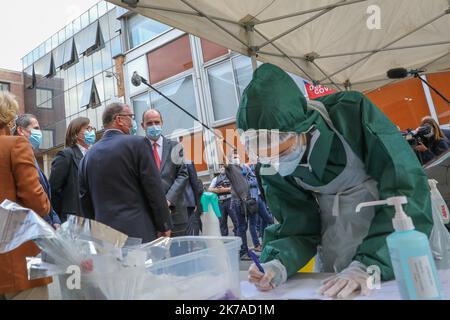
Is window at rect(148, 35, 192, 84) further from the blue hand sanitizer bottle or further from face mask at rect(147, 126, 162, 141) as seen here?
the blue hand sanitizer bottle

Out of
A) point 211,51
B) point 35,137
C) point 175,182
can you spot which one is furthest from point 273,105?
point 211,51

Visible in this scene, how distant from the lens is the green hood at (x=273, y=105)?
72 centimetres

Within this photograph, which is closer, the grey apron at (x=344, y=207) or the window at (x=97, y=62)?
the grey apron at (x=344, y=207)

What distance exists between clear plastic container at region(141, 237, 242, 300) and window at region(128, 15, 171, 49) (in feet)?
26.7

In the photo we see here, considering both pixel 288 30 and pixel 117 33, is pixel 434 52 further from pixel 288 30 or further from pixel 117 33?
pixel 117 33

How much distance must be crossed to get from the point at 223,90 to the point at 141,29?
11.2 ft

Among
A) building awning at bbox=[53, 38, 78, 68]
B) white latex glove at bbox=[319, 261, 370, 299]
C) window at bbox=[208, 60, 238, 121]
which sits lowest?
white latex glove at bbox=[319, 261, 370, 299]

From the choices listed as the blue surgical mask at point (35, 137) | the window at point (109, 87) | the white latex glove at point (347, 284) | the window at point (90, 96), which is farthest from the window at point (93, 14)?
the white latex glove at point (347, 284)

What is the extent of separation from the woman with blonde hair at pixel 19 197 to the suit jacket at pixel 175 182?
0.94 m

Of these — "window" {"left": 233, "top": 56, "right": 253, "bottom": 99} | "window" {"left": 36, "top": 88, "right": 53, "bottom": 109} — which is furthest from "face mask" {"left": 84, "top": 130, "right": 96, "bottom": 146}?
"window" {"left": 36, "top": 88, "right": 53, "bottom": 109}

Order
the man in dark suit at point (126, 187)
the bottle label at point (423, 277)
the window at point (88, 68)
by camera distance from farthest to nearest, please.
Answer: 1. the window at point (88, 68)
2. the man in dark suit at point (126, 187)
3. the bottle label at point (423, 277)

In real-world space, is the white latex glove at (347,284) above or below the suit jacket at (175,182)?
below

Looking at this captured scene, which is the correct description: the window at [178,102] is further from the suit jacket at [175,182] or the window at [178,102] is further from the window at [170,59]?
the suit jacket at [175,182]

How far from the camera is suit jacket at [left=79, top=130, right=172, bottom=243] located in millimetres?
1503
